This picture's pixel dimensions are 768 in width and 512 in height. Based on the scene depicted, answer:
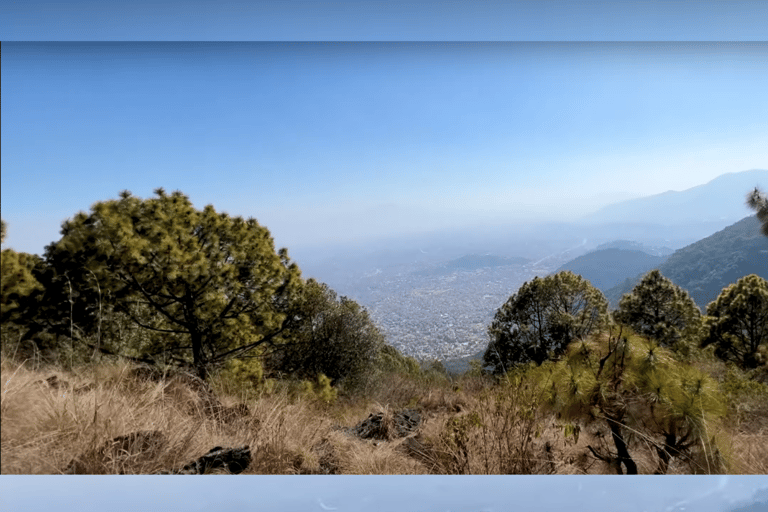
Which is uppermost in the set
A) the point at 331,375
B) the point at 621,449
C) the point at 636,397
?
the point at 331,375

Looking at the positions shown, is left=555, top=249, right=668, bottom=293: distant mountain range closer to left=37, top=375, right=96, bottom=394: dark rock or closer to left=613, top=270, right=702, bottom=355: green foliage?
left=613, top=270, right=702, bottom=355: green foliage

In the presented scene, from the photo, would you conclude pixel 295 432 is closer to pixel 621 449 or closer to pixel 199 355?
pixel 199 355

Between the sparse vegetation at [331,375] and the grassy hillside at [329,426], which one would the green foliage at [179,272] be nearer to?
the sparse vegetation at [331,375]

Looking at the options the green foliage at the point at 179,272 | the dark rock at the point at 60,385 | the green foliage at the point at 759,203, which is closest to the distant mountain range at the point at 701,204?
the green foliage at the point at 759,203

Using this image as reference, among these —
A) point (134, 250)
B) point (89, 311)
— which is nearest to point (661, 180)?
point (134, 250)

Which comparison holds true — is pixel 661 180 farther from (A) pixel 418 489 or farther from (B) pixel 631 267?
(A) pixel 418 489

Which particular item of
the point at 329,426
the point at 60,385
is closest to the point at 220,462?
the point at 329,426
